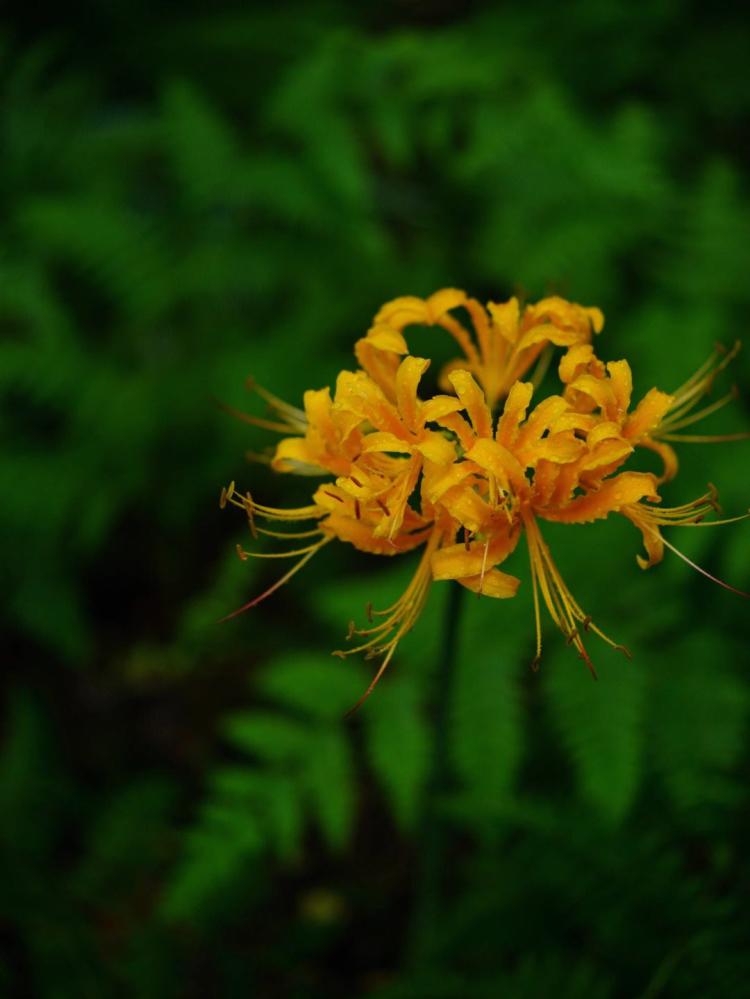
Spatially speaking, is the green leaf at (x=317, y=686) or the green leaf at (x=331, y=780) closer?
the green leaf at (x=331, y=780)

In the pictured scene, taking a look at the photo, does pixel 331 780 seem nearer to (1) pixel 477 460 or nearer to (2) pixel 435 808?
(2) pixel 435 808

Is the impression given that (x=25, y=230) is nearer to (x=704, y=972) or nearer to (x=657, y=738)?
(x=657, y=738)

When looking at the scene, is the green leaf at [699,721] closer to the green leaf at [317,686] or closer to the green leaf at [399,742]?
the green leaf at [399,742]

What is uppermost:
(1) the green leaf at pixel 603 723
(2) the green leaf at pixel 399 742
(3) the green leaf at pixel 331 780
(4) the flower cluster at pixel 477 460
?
(4) the flower cluster at pixel 477 460

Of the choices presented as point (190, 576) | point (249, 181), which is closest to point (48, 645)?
point (190, 576)

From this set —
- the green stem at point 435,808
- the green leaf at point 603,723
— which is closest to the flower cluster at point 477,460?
the green stem at point 435,808

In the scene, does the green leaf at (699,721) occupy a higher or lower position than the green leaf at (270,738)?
higher

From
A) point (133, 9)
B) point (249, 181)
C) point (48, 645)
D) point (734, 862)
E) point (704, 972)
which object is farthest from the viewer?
point (133, 9)
